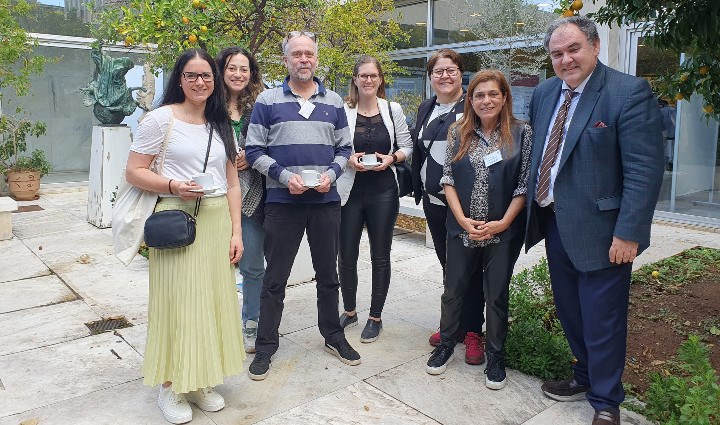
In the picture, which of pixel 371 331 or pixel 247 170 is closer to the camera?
pixel 247 170

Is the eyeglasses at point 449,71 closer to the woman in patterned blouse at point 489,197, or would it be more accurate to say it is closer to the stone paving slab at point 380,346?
the woman in patterned blouse at point 489,197

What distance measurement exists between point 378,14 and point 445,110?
805cm

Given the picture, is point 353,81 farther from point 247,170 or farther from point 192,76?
point 192,76

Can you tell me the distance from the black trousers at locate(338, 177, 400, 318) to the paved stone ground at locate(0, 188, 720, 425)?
0.39 meters

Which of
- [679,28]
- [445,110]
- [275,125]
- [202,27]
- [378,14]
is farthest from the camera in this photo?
[378,14]

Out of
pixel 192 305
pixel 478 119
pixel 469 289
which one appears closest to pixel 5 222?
pixel 192 305

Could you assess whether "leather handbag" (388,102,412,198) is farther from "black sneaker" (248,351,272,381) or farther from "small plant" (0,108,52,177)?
"small plant" (0,108,52,177)

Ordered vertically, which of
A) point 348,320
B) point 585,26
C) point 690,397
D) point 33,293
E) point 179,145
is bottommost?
point 33,293

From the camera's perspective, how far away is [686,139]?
8.70 meters

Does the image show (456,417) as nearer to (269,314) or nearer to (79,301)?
(269,314)

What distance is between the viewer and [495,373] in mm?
3451

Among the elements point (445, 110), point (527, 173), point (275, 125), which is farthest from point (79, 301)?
point (527, 173)

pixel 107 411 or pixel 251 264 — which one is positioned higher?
pixel 251 264

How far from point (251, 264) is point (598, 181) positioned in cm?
228
